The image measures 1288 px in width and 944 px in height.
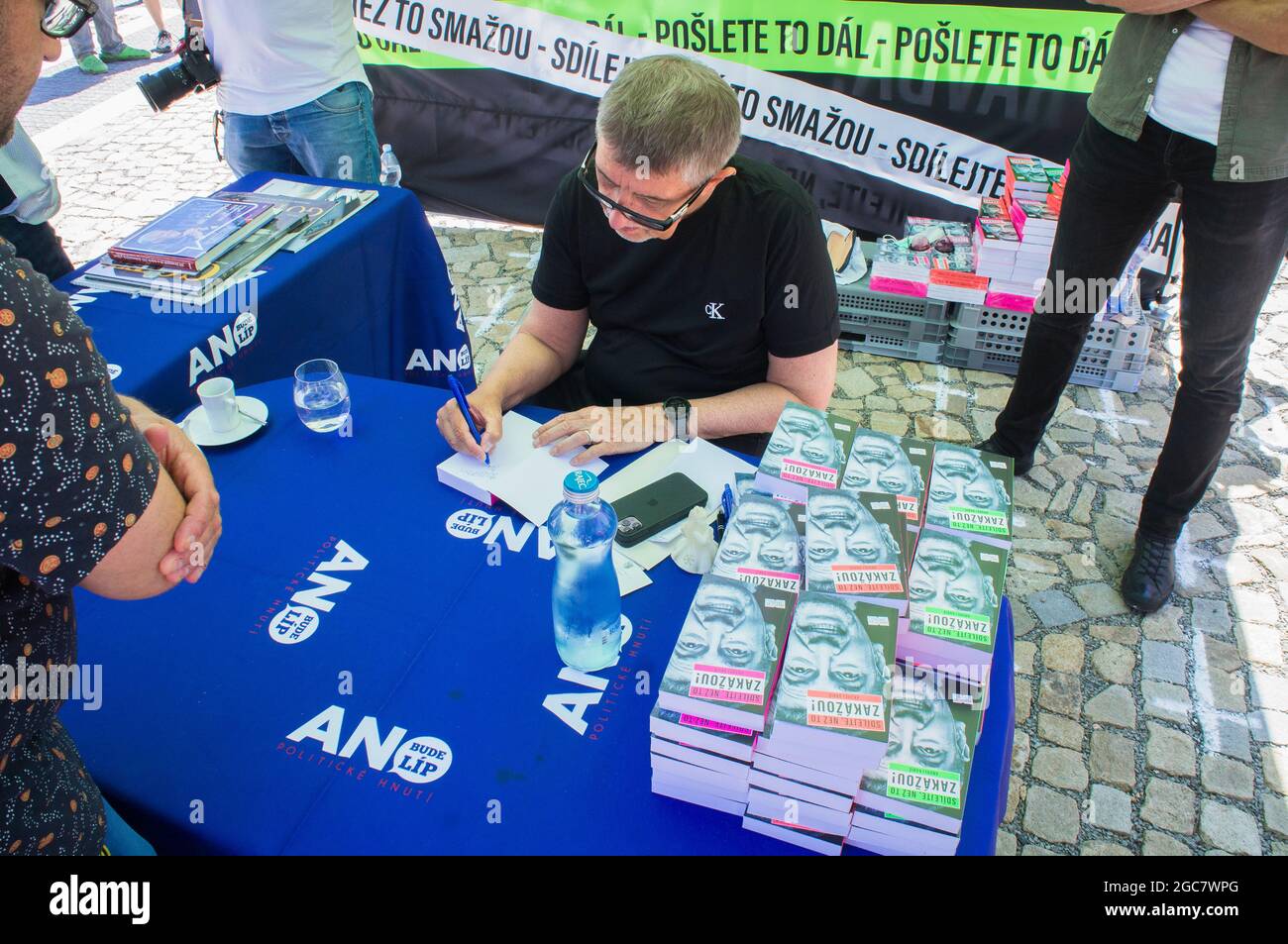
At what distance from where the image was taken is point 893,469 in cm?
128

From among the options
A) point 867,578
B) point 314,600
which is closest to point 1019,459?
point 867,578

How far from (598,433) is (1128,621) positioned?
1.82 meters

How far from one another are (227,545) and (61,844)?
58 centimetres

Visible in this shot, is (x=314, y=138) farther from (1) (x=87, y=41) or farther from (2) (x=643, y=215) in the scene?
(1) (x=87, y=41)

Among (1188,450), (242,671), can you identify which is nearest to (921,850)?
(242,671)

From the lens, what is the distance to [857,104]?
3.75 meters

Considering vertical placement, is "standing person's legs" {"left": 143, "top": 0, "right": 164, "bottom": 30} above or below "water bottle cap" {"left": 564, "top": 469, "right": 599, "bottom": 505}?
above

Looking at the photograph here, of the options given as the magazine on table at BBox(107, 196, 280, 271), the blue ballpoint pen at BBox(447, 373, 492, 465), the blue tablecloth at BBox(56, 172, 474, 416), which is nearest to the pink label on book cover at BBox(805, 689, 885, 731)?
the blue ballpoint pen at BBox(447, 373, 492, 465)

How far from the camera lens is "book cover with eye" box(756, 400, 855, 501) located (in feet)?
4.16

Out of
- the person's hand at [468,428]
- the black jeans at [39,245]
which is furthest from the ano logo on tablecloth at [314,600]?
the black jeans at [39,245]

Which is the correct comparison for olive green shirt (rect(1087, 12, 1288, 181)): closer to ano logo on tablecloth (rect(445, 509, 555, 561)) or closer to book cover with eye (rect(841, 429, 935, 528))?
book cover with eye (rect(841, 429, 935, 528))

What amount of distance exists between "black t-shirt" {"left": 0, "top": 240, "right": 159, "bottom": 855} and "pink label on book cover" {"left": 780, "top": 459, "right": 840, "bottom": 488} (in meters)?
0.86

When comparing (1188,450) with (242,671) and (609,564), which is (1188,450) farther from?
(242,671)

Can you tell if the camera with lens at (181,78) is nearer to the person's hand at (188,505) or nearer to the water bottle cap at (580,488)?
the person's hand at (188,505)
